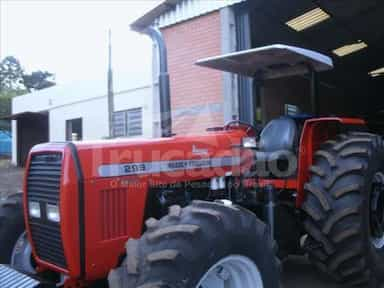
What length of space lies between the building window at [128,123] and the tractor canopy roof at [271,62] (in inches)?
422

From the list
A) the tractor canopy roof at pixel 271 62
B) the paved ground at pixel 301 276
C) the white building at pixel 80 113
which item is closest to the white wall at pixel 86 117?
the white building at pixel 80 113

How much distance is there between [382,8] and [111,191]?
8662 mm

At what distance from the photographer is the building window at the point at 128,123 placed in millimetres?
15531

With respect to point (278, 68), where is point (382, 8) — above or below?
above

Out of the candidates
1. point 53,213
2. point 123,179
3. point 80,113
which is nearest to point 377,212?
point 123,179

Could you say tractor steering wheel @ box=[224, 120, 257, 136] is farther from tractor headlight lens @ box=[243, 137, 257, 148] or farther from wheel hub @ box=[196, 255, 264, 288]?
wheel hub @ box=[196, 255, 264, 288]

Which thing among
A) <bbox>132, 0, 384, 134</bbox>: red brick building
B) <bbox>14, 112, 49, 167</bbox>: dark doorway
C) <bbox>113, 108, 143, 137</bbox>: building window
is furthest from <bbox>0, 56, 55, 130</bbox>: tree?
<bbox>132, 0, 384, 134</bbox>: red brick building

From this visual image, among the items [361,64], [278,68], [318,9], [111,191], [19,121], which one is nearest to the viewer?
[111,191]

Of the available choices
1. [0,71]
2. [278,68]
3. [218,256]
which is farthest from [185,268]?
[0,71]

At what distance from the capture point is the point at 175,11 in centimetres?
831

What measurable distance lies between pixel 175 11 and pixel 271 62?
171 inches

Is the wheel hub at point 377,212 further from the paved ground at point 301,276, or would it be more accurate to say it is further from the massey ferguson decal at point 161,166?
the massey ferguson decal at point 161,166

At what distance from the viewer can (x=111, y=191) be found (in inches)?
118

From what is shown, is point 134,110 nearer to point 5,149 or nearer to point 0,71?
point 5,149
